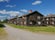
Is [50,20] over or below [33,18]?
below

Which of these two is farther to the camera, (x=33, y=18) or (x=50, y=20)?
(x=50, y=20)

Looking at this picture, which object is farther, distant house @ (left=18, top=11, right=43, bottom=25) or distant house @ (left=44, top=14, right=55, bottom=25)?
distant house @ (left=44, top=14, right=55, bottom=25)

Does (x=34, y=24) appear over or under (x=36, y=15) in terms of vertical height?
under

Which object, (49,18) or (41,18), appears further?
(49,18)

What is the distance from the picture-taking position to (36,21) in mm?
60156

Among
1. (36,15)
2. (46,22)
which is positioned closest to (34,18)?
(36,15)

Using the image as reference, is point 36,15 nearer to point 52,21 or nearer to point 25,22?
point 25,22

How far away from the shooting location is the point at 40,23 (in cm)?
6047

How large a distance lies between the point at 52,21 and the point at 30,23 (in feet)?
43.4

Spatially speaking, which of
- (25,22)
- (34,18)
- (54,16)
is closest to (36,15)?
(34,18)

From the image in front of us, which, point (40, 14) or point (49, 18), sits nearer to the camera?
point (40, 14)

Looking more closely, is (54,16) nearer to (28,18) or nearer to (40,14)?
(40,14)

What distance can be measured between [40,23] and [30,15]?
5.84 metres

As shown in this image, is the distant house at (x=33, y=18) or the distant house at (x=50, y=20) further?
the distant house at (x=50, y=20)
